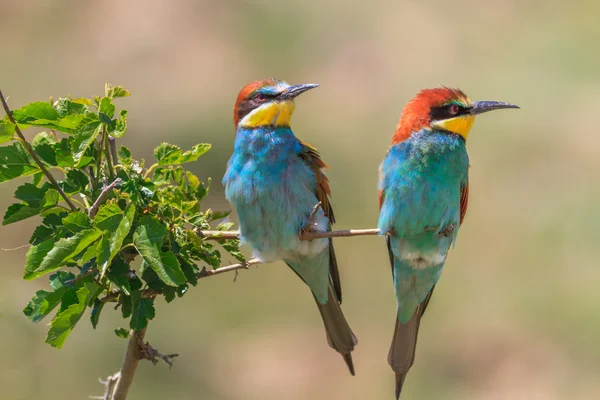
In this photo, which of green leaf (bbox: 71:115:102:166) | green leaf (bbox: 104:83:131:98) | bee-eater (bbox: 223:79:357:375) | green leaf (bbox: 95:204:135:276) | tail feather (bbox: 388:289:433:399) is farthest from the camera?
tail feather (bbox: 388:289:433:399)

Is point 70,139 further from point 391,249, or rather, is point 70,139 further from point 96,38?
point 96,38

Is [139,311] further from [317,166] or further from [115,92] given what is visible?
[317,166]


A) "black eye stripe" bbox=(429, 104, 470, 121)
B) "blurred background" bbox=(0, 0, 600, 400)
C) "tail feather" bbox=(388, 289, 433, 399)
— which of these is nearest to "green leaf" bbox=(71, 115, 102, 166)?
"black eye stripe" bbox=(429, 104, 470, 121)

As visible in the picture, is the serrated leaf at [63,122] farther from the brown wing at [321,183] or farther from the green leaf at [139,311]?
the brown wing at [321,183]

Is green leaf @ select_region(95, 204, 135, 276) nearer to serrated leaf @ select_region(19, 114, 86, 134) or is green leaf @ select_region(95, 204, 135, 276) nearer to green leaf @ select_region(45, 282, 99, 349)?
green leaf @ select_region(45, 282, 99, 349)

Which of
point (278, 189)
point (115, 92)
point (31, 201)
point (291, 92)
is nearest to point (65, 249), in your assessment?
point (31, 201)

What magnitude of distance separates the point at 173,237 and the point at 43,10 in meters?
8.24

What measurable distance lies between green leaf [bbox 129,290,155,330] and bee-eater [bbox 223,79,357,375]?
0.88 metres

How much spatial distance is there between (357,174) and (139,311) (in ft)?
16.2

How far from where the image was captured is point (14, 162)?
180cm

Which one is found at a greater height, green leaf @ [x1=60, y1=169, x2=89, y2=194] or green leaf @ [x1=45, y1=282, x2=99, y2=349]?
green leaf @ [x1=60, y1=169, x2=89, y2=194]

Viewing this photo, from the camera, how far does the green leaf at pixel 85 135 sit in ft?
5.69

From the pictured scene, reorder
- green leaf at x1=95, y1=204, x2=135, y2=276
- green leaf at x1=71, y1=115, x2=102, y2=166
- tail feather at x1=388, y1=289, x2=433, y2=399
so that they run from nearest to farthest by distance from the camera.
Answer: green leaf at x1=95, y1=204, x2=135, y2=276
green leaf at x1=71, y1=115, x2=102, y2=166
tail feather at x1=388, y1=289, x2=433, y2=399

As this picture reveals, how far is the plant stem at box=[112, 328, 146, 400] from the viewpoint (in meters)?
1.78
